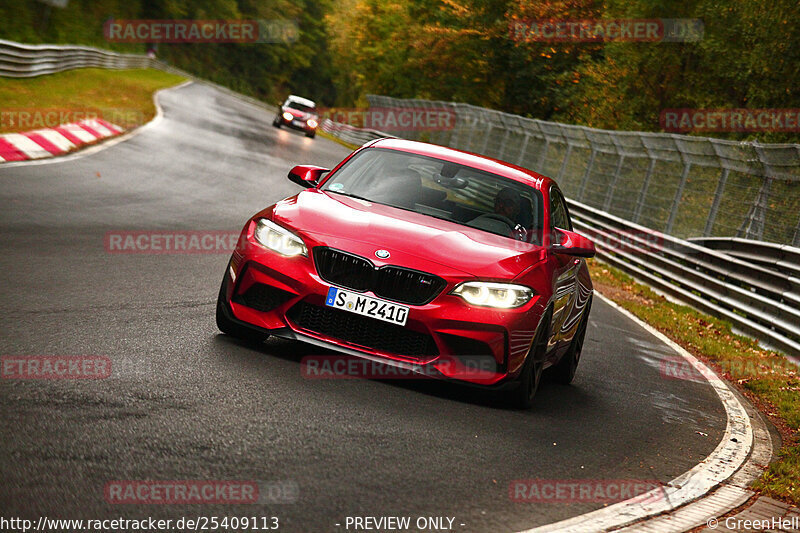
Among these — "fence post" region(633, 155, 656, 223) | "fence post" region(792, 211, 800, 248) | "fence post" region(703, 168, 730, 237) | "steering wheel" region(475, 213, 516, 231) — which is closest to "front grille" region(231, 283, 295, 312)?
"steering wheel" region(475, 213, 516, 231)

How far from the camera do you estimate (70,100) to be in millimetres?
27500

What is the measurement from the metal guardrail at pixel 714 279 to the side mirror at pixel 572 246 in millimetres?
5352

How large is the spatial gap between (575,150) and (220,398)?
72.2ft

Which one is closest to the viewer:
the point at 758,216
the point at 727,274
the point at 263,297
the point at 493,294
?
the point at 493,294

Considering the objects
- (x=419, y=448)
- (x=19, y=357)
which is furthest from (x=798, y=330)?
(x=19, y=357)

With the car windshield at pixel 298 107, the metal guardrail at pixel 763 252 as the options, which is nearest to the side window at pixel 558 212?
the metal guardrail at pixel 763 252

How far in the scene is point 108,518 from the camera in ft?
12.3

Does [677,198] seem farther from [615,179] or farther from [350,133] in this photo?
[350,133]

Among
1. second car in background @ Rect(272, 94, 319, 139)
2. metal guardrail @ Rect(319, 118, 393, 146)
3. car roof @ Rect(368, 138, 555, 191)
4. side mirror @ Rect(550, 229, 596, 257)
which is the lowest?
metal guardrail @ Rect(319, 118, 393, 146)

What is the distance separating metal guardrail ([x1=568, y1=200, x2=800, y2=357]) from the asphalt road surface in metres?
2.46

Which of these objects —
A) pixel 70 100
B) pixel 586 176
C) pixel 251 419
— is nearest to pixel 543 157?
pixel 586 176

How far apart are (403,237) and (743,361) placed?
21.1ft

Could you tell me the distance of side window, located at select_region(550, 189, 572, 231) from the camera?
8.09m

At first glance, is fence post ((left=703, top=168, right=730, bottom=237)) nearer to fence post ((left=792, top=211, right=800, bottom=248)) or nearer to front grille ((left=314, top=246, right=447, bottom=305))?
fence post ((left=792, top=211, right=800, bottom=248))
